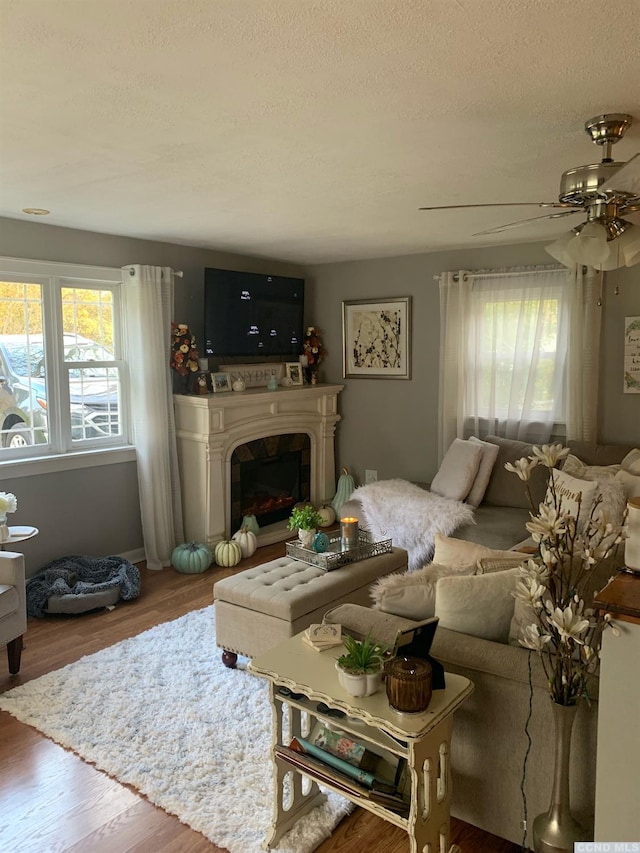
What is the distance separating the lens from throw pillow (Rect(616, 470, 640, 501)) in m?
3.73

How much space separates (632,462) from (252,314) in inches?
127

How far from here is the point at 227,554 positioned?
482 centimetres

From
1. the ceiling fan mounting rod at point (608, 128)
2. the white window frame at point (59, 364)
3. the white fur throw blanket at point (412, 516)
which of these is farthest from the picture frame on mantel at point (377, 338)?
the ceiling fan mounting rod at point (608, 128)

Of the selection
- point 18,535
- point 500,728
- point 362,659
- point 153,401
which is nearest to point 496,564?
point 500,728

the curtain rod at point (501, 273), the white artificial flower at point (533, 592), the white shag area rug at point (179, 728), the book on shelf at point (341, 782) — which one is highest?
the curtain rod at point (501, 273)

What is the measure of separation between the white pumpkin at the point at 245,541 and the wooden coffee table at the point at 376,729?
2811mm

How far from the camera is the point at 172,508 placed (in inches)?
194

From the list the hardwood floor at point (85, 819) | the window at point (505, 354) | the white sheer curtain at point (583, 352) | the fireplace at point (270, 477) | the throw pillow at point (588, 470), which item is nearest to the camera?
the hardwood floor at point (85, 819)

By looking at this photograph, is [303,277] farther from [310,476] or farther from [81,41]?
[81,41]

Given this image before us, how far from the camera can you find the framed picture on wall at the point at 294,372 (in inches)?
235

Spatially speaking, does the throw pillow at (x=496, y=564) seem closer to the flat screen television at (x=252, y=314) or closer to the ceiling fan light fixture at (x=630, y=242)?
the ceiling fan light fixture at (x=630, y=242)

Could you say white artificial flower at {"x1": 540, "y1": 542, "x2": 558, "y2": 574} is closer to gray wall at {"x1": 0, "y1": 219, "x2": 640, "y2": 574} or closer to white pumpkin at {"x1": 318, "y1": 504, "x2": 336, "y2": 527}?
gray wall at {"x1": 0, "y1": 219, "x2": 640, "y2": 574}

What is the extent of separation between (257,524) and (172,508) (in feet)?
2.64

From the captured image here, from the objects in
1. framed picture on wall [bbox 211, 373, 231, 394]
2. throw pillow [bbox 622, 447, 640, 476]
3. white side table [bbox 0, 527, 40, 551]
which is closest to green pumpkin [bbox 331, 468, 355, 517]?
framed picture on wall [bbox 211, 373, 231, 394]
